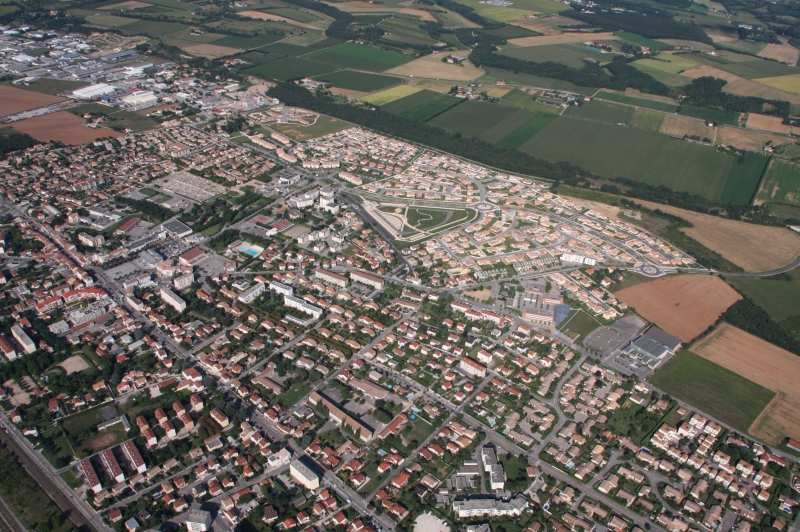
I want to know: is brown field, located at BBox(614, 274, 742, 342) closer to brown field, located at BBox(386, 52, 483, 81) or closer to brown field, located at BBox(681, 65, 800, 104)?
brown field, located at BBox(681, 65, 800, 104)

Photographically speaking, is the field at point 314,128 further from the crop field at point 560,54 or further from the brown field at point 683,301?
the crop field at point 560,54

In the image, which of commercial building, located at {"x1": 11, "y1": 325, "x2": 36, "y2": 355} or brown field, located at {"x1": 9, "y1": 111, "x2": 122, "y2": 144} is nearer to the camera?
commercial building, located at {"x1": 11, "y1": 325, "x2": 36, "y2": 355}

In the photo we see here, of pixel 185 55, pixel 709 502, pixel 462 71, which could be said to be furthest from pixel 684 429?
pixel 185 55

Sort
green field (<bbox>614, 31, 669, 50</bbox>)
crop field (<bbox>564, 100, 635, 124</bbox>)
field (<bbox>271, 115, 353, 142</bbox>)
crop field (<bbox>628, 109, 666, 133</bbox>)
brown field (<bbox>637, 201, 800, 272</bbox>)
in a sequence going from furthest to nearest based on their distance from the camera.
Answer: green field (<bbox>614, 31, 669, 50</bbox>), crop field (<bbox>564, 100, 635, 124</bbox>), crop field (<bbox>628, 109, 666, 133</bbox>), field (<bbox>271, 115, 353, 142</bbox>), brown field (<bbox>637, 201, 800, 272</bbox>)

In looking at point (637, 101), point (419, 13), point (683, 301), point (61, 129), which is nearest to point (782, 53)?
point (637, 101)

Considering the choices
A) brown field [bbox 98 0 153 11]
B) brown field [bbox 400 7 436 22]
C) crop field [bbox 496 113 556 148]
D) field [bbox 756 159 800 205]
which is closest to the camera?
field [bbox 756 159 800 205]

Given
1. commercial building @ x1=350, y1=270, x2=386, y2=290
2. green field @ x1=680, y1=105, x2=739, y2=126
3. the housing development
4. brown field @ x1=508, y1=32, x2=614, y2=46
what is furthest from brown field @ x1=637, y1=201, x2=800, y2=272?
brown field @ x1=508, y1=32, x2=614, y2=46
